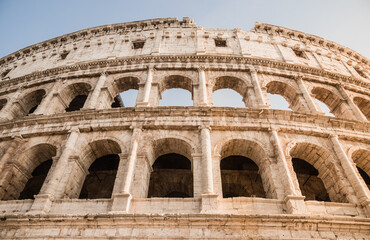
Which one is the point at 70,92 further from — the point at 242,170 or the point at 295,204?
the point at 295,204

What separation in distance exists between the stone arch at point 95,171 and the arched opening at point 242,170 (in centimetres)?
432

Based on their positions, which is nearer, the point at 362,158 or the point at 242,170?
the point at 362,158

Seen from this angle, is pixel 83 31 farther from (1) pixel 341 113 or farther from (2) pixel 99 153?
(1) pixel 341 113

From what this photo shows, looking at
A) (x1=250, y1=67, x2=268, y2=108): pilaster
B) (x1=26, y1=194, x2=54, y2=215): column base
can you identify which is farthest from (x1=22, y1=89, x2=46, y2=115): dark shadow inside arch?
(x1=250, y1=67, x2=268, y2=108): pilaster

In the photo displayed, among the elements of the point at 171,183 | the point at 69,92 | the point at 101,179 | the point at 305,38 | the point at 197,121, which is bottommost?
the point at 171,183

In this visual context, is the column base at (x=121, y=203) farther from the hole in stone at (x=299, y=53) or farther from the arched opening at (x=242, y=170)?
the hole in stone at (x=299, y=53)

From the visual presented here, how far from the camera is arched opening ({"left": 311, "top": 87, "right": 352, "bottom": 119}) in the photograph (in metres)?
12.3

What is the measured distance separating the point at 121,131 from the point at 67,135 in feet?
6.78

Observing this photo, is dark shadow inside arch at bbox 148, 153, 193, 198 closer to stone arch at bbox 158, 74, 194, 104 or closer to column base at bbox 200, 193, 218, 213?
column base at bbox 200, 193, 218, 213

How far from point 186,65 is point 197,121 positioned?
14.6ft

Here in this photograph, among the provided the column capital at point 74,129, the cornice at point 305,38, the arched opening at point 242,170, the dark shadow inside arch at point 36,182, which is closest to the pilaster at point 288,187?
the arched opening at point 242,170

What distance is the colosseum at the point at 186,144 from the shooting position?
6.71 meters

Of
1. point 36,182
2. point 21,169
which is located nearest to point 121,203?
point 21,169

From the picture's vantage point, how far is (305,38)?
1759 centimetres
